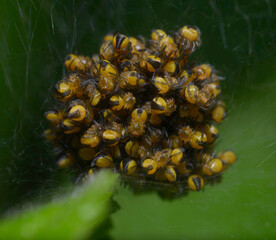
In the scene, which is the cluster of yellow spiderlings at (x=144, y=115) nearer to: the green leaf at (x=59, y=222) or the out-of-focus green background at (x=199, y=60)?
the out-of-focus green background at (x=199, y=60)

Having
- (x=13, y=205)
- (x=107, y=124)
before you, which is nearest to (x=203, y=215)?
(x=107, y=124)

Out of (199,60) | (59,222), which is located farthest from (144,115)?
(59,222)

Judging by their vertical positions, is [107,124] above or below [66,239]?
below

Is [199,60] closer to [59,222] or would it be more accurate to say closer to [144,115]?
[144,115]

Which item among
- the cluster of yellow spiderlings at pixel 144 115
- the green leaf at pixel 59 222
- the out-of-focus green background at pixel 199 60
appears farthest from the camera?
the cluster of yellow spiderlings at pixel 144 115

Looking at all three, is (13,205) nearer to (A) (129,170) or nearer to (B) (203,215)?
(A) (129,170)

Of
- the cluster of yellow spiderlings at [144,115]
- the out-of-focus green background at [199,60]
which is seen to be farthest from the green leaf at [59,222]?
the cluster of yellow spiderlings at [144,115]
